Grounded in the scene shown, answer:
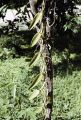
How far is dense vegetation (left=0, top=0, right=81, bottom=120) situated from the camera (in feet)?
13.3

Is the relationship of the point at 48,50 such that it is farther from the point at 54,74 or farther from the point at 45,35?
the point at 54,74

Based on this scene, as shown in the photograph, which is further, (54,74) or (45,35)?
(54,74)

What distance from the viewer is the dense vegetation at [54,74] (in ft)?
13.3

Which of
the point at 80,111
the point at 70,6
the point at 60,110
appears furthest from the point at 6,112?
the point at 70,6

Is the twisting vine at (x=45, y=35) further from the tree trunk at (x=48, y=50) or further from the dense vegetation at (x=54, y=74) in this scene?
the dense vegetation at (x=54, y=74)

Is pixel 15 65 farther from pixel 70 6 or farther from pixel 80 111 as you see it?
pixel 80 111

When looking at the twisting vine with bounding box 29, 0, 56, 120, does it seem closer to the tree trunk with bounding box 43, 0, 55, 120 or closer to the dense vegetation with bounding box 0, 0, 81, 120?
the tree trunk with bounding box 43, 0, 55, 120

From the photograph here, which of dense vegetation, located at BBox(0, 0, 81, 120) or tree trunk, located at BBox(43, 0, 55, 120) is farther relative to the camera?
dense vegetation, located at BBox(0, 0, 81, 120)

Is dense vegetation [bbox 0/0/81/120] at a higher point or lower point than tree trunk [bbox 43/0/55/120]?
lower

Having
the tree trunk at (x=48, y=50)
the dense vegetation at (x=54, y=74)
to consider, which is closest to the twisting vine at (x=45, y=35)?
the tree trunk at (x=48, y=50)

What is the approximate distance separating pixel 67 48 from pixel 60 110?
2559mm

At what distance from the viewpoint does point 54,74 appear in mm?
5426

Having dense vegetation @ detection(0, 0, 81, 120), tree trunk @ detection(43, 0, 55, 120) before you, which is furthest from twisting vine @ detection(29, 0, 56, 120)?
dense vegetation @ detection(0, 0, 81, 120)

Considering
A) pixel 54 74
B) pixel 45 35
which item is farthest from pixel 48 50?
pixel 54 74
